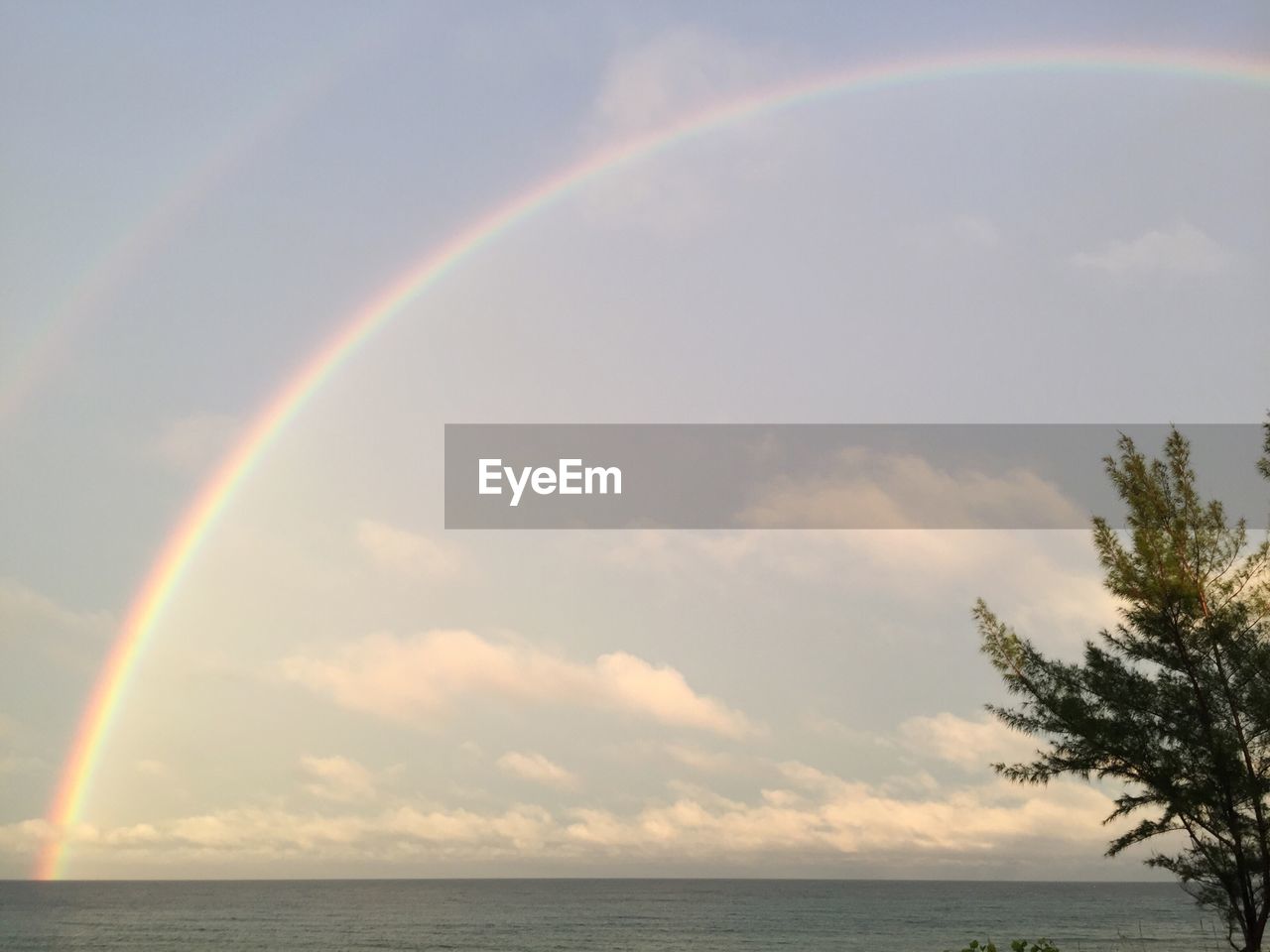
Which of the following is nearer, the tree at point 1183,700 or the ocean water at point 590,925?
the tree at point 1183,700

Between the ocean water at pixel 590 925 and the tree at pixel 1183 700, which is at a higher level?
the tree at pixel 1183 700

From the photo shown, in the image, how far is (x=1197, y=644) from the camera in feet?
55.1

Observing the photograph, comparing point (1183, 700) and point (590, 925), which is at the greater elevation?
point (1183, 700)

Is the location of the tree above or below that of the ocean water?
above

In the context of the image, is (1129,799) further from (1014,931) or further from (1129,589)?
(1014,931)

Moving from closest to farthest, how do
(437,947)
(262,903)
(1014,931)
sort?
(437,947) < (1014,931) < (262,903)

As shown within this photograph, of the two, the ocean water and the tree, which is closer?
the tree

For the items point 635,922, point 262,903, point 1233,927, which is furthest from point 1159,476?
point 262,903

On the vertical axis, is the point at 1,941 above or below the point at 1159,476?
below

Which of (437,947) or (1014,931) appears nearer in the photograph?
(437,947)

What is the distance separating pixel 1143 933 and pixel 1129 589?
2955 inches

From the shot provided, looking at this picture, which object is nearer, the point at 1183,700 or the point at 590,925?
the point at 1183,700

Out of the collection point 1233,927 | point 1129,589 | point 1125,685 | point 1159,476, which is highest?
point 1159,476

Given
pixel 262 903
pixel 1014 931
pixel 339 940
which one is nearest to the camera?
pixel 339 940
